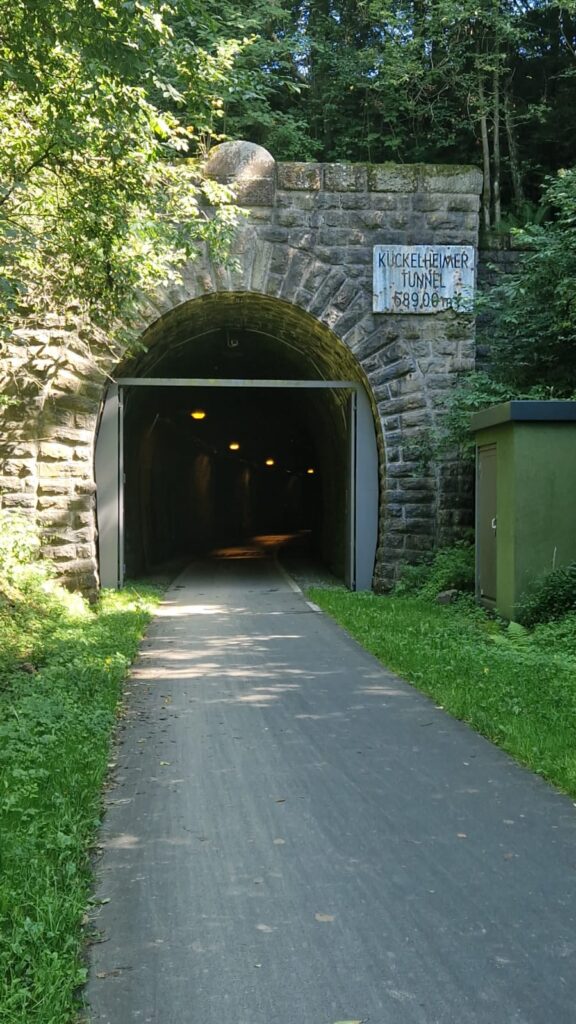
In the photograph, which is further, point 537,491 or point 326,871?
point 537,491

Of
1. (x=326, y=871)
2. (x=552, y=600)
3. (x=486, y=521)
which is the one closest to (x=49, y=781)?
(x=326, y=871)

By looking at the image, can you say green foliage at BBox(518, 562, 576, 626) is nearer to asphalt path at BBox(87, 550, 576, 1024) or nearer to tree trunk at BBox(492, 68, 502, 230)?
asphalt path at BBox(87, 550, 576, 1024)

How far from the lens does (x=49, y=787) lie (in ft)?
15.0

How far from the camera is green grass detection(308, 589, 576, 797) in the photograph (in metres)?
5.41

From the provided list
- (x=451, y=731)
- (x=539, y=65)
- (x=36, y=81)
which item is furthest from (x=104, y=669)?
(x=539, y=65)

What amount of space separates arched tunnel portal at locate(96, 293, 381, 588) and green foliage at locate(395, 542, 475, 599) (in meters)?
1.03

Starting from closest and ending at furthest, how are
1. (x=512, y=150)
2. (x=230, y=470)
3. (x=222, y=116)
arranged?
(x=222, y=116), (x=512, y=150), (x=230, y=470)

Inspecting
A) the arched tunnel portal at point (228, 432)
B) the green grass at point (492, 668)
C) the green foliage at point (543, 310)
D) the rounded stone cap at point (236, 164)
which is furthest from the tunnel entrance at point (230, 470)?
the green grass at point (492, 668)

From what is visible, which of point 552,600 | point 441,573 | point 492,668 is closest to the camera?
point 492,668

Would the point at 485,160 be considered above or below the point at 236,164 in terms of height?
above

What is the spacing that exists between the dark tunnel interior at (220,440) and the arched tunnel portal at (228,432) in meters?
0.06

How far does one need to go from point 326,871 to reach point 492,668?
3977 millimetres

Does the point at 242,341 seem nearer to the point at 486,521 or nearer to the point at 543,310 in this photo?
the point at 543,310

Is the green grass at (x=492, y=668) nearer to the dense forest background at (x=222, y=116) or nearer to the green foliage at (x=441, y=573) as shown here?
the green foliage at (x=441, y=573)
